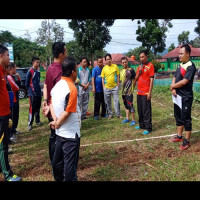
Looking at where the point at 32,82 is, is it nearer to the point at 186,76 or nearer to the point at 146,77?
the point at 146,77

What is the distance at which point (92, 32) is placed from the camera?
24.7m

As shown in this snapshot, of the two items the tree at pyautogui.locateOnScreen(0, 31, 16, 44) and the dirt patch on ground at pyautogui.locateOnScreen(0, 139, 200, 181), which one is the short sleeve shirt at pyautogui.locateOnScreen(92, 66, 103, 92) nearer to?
the dirt patch on ground at pyautogui.locateOnScreen(0, 139, 200, 181)

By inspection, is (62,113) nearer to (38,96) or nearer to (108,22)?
(38,96)

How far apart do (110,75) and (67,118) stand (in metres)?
4.29

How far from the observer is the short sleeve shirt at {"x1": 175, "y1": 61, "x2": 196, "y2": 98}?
400 centimetres

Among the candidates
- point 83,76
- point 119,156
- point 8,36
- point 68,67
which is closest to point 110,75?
point 83,76

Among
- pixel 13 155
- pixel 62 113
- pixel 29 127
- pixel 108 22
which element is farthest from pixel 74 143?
pixel 108 22

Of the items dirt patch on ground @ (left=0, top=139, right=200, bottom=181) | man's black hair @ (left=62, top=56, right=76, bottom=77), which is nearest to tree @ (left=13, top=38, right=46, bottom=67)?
dirt patch on ground @ (left=0, top=139, right=200, bottom=181)

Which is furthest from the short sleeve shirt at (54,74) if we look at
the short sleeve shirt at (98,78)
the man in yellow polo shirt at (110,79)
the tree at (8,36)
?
the tree at (8,36)

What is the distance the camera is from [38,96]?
652 centimetres

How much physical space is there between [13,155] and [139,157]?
2.53m

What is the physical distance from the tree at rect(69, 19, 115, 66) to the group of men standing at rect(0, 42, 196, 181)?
1885 cm

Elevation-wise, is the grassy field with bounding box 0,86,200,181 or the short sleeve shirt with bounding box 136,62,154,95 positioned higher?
the short sleeve shirt with bounding box 136,62,154,95

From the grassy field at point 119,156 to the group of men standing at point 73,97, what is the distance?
1.07ft
